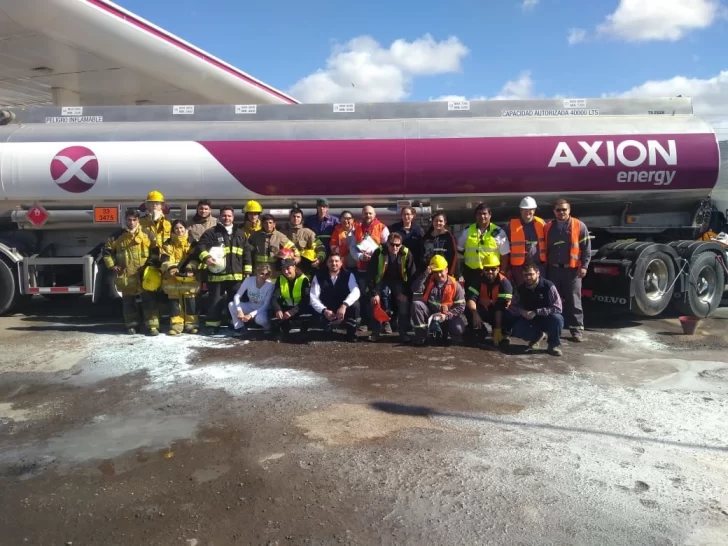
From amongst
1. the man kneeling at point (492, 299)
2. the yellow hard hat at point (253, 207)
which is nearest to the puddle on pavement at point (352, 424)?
the man kneeling at point (492, 299)

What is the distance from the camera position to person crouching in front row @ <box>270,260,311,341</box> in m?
6.87

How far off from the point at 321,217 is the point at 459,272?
6.45 ft

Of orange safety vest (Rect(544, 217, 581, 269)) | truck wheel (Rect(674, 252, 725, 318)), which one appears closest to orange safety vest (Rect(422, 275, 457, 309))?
orange safety vest (Rect(544, 217, 581, 269))

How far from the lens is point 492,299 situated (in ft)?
22.1

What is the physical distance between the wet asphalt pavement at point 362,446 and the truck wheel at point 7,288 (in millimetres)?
2275

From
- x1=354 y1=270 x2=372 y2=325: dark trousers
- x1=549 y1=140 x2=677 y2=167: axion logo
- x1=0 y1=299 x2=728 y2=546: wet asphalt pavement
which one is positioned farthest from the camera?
x1=549 y1=140 x2=677 y2=167: axion logo

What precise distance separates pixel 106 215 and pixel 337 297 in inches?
146

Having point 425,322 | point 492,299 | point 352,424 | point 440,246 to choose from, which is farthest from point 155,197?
point 352,424

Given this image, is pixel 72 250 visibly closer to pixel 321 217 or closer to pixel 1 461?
pixel 321 217

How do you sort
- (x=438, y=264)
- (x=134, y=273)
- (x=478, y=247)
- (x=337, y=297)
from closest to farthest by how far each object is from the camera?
(x=438, y=264) < (x=337, y=297) < (x=478, y=247) < (x=134, y=273)

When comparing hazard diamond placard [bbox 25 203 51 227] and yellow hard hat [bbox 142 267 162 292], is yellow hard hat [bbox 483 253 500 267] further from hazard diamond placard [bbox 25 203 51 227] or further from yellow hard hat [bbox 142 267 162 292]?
hazard diamond placard [bbox 25 203 51 227]

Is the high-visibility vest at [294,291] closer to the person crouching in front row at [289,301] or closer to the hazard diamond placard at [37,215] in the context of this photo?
the person crouching in front row at [289,301]

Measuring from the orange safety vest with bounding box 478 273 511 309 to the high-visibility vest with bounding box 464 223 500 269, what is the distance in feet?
0.85

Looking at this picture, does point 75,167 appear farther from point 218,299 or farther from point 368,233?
point 368,233
